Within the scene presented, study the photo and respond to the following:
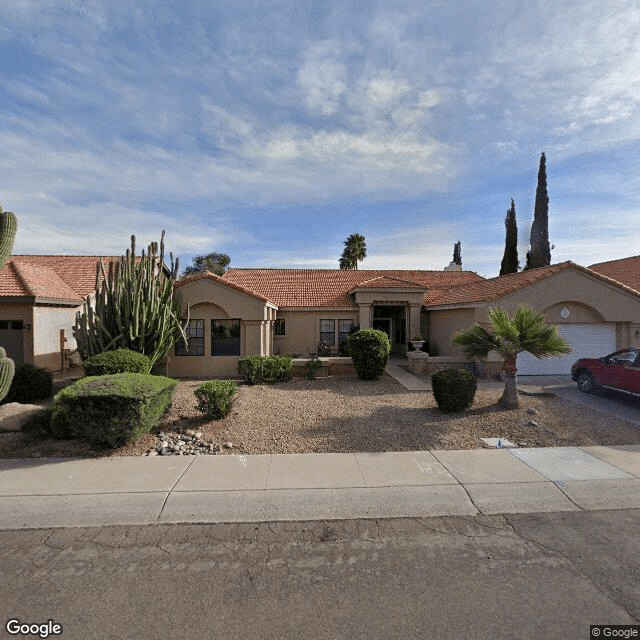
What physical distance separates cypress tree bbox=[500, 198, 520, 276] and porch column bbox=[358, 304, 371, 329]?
23.1 metres

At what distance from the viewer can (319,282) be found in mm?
22094

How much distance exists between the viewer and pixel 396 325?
72.2 feet

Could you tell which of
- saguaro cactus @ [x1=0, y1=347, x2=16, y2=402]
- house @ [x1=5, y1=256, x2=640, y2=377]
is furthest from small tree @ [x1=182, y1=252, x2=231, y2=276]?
saguaro cactus @ [x1=0, y1=347, x2=16, y2=402]

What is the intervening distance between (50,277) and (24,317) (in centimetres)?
359

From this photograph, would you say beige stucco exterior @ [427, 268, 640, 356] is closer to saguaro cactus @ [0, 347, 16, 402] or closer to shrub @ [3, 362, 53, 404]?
saguaro cactus @ [0, 347, 16, 402]

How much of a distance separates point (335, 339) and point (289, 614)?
1646 cm

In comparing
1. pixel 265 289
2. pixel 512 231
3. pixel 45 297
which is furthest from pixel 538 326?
pixel 512 231

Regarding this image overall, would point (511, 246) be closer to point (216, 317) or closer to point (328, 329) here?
point (328, 329)

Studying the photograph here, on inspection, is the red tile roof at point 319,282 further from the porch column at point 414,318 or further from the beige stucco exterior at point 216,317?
the beige stucco exterior at point 216,317

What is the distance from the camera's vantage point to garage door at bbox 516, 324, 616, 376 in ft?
50.5

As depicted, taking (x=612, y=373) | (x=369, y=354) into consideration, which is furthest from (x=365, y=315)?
(x=612, y=373)

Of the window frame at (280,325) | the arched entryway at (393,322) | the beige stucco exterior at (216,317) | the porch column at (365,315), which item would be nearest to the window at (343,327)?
the porch column at (365,315)

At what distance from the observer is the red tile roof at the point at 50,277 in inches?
563

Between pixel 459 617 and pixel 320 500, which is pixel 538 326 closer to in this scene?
pixel 320 500
